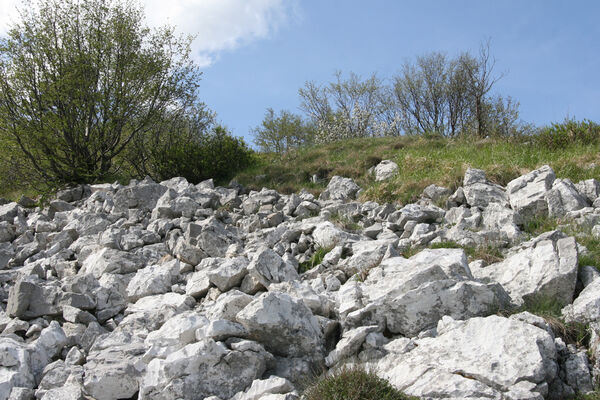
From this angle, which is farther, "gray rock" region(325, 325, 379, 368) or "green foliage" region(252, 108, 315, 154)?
"green foliage" region(252, 108, 315, 154)

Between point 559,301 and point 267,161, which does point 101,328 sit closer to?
point 559,301

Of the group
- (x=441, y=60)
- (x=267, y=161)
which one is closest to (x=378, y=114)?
(x=441, y=60)

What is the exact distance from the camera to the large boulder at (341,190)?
11414mm

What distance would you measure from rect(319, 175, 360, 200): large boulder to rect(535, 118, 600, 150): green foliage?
4.53 metres

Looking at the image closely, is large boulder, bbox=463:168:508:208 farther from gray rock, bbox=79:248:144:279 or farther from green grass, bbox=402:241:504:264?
gray rock, bbox=79:248:144:279

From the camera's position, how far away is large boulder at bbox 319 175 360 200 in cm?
1141

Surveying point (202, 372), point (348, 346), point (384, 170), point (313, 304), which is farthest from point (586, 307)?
point (384, 170)

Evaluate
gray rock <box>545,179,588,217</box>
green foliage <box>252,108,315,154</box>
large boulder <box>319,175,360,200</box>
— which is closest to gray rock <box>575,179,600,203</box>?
gray rock <box>545,179,588,217</box>

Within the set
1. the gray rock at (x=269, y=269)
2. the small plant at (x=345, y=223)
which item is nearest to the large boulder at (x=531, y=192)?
the small plant at (x=345, y=223)

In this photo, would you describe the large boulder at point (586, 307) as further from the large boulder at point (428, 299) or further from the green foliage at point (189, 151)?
the green foliage at point (189, 151)

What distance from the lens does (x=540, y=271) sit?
19.0 feet

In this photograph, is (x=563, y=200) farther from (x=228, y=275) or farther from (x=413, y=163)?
(x=228, y=275)

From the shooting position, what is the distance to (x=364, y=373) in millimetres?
4301

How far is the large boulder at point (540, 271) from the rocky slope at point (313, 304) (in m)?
0.02
